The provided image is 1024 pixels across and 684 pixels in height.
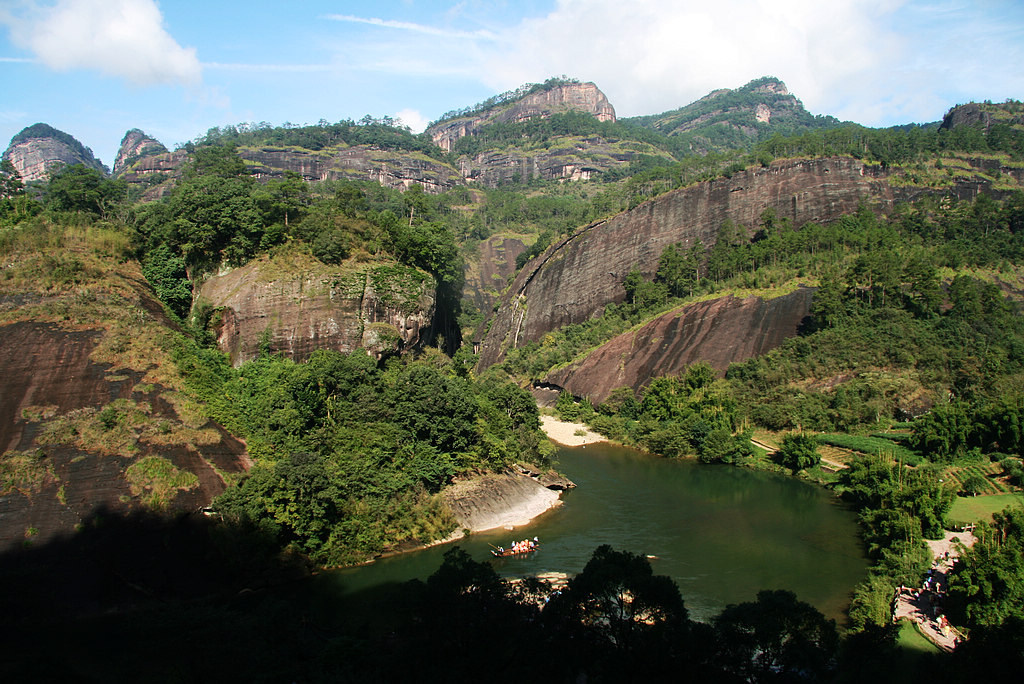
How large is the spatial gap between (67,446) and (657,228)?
64.0 m

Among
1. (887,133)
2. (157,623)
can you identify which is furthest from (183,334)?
(887,133)

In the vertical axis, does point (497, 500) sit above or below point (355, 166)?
below

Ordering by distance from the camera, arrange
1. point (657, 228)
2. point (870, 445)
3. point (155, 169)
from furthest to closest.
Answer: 1. point (155, 169)
2. point (657, 228)
3. point (870, 445)

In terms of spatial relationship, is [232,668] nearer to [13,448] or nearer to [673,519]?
[13,448]

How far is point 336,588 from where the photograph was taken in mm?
23047

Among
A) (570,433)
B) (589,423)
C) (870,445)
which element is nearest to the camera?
(870,445)

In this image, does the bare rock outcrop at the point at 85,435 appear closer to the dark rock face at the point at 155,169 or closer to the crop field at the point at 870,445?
the crop field at the point at 870,445

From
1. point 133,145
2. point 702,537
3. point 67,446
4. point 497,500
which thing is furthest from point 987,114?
point 133,145

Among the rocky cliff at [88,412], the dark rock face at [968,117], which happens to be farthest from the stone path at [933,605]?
the dark rock face at [968,117]

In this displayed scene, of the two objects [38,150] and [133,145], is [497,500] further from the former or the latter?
[133,145]

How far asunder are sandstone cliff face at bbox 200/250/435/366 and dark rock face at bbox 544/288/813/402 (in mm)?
24051

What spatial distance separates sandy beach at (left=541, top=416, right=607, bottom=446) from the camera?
50.0 meters

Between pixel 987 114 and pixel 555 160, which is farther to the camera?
pixel 555 160

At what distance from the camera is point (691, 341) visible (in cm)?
5619
